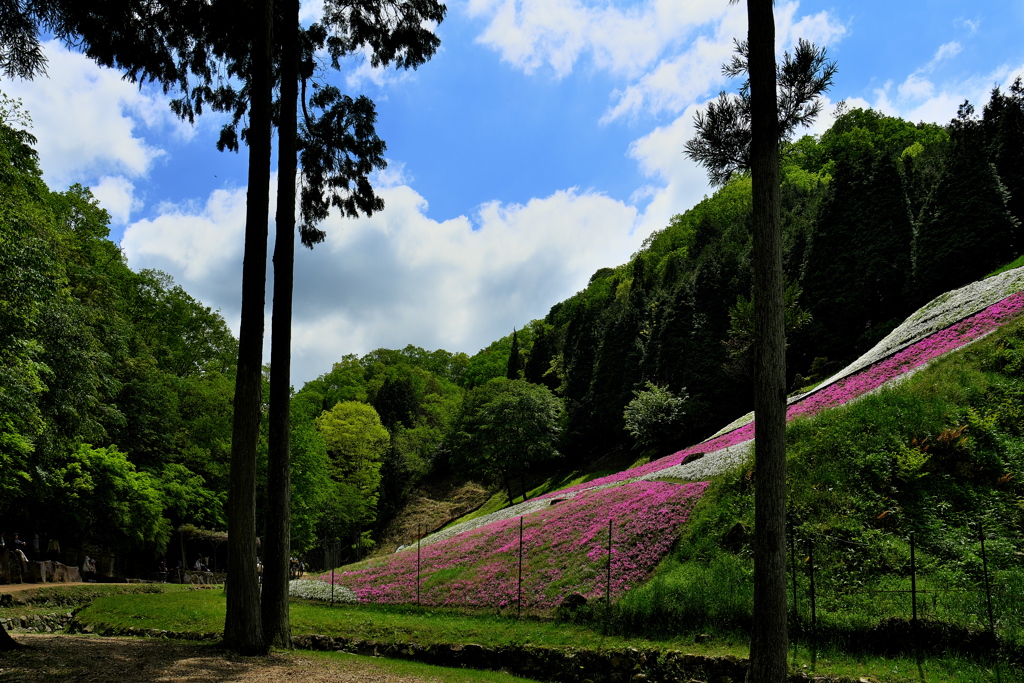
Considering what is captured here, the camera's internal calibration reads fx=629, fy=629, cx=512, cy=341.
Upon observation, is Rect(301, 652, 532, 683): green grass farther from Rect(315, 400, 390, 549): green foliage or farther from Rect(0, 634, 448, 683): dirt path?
Rect(315, 400, 390, 549): green foliage

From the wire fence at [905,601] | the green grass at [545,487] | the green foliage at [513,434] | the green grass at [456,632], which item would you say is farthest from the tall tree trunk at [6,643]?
the green grass at [545,487]

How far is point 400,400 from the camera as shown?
70312 millimetres

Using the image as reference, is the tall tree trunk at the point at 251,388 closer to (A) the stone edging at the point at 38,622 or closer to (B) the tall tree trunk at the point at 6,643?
(B) the tall tree trunk at the point at 6,643

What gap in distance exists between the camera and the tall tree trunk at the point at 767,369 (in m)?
6.91

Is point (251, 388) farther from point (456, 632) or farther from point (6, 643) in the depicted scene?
→ point (456, 632)

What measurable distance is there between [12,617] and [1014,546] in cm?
2173

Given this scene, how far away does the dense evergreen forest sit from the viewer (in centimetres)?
2033

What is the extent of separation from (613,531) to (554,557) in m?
1.81

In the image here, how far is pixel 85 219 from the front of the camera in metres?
31.2

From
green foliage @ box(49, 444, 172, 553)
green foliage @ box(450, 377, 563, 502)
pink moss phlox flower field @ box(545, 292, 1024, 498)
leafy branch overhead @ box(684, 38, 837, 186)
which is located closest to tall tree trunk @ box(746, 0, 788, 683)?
leafy branch overhead @ box(684, 38, 837, 186)

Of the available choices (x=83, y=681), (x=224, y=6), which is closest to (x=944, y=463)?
(x=83, y=681)

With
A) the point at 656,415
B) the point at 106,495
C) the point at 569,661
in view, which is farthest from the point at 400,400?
the point at 569,661

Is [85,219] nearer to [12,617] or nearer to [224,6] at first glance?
[12,617]

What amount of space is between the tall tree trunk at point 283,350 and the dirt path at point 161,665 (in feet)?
4.88
